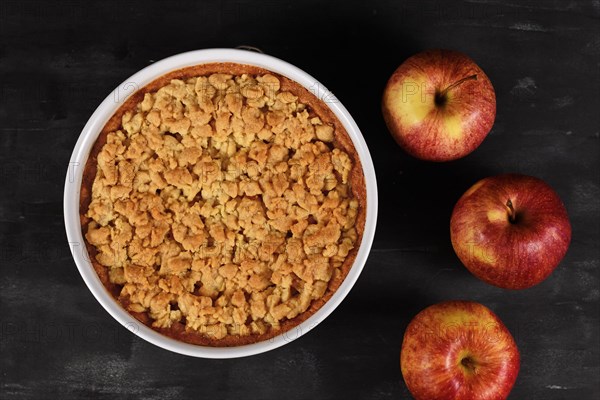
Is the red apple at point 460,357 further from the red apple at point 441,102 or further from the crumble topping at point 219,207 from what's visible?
the red apple at point 441,102

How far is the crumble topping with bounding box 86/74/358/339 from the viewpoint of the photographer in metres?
1.35

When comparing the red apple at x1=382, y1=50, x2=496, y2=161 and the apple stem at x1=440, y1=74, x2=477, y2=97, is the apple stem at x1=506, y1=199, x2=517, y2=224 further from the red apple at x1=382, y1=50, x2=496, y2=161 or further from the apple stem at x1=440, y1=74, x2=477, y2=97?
the apple stem at x1=440, y1=74, x2=477, y2=97

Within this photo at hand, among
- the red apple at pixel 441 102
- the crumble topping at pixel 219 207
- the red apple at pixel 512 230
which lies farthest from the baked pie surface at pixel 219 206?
the red apple at pixel 512 230

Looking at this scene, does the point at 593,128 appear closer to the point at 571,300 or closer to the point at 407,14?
the point at 571,300

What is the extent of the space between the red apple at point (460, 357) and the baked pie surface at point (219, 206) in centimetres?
25

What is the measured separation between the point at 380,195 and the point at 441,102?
289 millimetres

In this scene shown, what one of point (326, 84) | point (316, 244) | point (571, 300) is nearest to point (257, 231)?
point (316, 244)

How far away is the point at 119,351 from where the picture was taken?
155 centimetres

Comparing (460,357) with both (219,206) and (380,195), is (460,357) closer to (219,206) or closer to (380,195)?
(380,195)

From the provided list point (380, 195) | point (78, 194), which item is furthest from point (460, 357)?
point (78, 194)

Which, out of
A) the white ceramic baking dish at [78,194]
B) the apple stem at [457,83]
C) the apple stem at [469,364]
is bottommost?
the apple stem at [469,364]

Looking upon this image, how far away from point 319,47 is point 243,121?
13.4 inches

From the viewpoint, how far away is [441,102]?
4.58ft

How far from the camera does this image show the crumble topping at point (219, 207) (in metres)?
1.35
